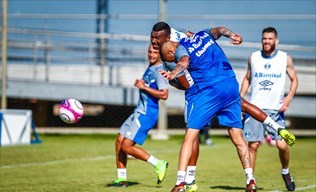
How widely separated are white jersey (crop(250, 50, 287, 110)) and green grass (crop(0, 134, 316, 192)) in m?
1.23

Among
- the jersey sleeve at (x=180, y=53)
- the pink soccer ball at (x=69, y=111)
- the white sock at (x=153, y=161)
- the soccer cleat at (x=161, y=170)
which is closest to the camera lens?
the jersey sleeve at (x=180, y=53)

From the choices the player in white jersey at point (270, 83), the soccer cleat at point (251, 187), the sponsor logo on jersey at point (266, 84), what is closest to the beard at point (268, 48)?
the player in white jersey at point (270, 83)

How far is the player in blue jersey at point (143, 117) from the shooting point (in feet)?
39.9

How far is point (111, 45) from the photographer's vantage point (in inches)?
1030

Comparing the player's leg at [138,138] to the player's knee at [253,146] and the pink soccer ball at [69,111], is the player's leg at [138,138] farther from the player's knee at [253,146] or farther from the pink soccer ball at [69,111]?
the player's knee at [253,146]

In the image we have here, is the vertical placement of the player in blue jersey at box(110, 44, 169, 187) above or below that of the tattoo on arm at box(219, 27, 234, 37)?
below

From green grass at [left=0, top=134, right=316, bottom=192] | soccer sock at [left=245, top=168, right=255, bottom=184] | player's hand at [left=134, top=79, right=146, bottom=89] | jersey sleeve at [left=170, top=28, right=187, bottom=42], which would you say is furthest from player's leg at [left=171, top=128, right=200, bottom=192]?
player's hand at [left=134, top=79, right=146, bottom=89]

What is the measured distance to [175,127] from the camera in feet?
92.7

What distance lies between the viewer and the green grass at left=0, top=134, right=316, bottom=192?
11859 mm

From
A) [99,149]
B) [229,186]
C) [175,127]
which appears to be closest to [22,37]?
[175,127]

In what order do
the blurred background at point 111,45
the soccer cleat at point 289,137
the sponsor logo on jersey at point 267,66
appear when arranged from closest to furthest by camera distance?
the soccer cleat at point 289,137 < the sponsor logo on jersey at point 267,66 < the blurred background at point 111,45

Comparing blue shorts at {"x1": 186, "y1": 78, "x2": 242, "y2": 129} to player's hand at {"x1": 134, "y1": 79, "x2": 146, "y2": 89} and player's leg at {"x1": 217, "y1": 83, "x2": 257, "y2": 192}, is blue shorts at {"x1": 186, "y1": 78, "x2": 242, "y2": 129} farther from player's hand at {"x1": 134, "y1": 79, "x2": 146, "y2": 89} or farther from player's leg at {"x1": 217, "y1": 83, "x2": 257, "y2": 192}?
player's hand at {"x1": 134, "y1": 79, "x2": 146, "y2": 89}

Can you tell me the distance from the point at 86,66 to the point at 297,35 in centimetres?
653

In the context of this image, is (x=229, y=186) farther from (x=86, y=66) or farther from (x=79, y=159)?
(x=86, y=66)
